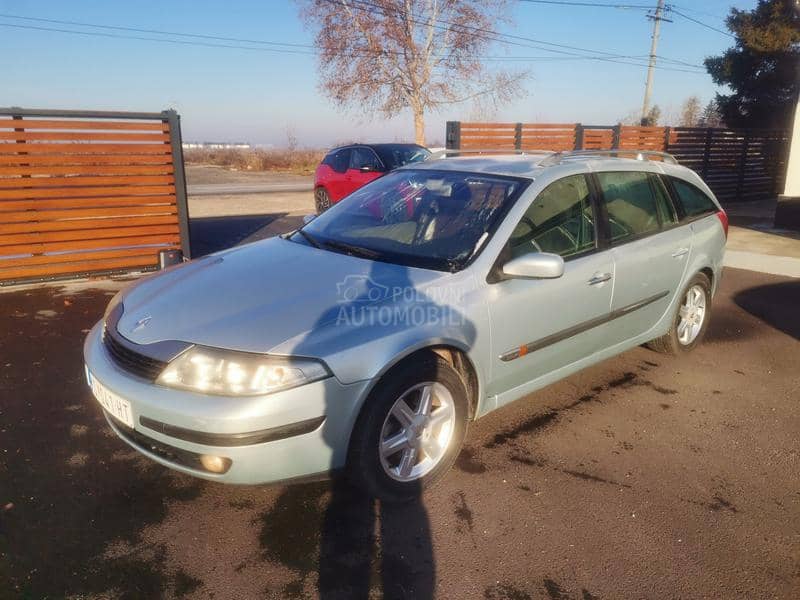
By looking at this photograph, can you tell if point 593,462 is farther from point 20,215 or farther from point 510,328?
point 20,215

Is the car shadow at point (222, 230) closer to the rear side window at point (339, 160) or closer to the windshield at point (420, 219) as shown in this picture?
the rear side window at point (339, 160)

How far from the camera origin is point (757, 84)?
19.7m

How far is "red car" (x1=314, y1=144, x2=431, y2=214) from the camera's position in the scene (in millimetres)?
11391

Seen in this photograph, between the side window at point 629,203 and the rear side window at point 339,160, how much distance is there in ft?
28.3

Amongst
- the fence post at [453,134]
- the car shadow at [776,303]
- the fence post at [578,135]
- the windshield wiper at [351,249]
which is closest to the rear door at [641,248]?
the windshield wiper at [351,249]

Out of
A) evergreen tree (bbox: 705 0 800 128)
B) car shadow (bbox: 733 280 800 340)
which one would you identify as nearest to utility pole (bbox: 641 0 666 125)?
evergreen tree (bbox: 705 0 800 128)

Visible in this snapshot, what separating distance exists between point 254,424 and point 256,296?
712 millimetres

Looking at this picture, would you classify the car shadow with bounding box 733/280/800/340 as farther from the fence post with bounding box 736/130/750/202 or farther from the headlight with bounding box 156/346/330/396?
the fence post with bounding box 736/130/750/202

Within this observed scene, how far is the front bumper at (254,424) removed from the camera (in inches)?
92.8

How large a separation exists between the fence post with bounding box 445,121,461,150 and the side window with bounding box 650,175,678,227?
7.92 meters

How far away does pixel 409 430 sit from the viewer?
283 centimetres

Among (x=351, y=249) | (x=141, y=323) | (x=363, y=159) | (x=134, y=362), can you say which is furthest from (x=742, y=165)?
(x=134, y=362)

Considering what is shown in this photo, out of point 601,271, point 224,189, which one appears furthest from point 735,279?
point 224,189

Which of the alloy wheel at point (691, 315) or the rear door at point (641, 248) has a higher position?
the rear door at point (641, 248)
